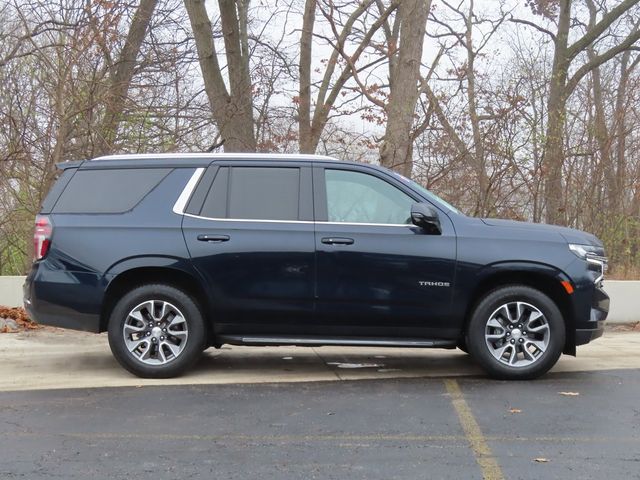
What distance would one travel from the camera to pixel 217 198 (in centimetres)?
656

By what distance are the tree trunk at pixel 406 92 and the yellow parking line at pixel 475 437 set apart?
6556 mm

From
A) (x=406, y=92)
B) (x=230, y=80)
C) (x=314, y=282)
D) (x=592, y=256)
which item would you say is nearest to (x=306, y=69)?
(x=230, y=80)

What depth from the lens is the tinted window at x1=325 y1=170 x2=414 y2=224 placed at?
21.3 feet

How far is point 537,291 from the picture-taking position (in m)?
6.42

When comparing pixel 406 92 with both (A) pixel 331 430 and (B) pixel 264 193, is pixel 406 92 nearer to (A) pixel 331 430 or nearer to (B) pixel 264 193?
(B) pixel 264 193

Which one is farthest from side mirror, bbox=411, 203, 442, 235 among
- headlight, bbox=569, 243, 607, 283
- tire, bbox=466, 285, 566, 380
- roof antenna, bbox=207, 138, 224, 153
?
roof antenna, bbox=207, 138, 224, 153

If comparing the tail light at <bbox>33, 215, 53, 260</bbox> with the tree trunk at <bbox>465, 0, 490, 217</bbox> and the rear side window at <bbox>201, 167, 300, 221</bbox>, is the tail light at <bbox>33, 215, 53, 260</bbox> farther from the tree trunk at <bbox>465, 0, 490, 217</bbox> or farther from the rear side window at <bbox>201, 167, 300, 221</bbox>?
the tree trunk at <bbox>465, 0, 490, 217</bbox>

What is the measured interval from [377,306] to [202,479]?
2.69 metres

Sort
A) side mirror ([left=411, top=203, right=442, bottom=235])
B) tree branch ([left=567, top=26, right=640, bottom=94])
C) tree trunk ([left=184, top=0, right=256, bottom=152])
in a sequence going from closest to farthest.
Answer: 1. side mirror ([left=411, top=203, right=442, bottom=235])
2. tree trunk ([left=184, top=0, right=256, bottom=152])
3. tree branch ([left=567, top=26, right=640, bottom=94])

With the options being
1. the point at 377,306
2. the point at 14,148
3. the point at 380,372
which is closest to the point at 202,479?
the point at 377,306

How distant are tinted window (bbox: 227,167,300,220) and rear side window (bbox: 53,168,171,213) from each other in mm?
683

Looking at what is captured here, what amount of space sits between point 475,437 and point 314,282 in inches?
83.7

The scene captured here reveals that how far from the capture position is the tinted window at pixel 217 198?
21.4 ft

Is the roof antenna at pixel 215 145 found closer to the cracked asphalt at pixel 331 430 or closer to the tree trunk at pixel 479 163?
the tree trunk at pixel 479 163
